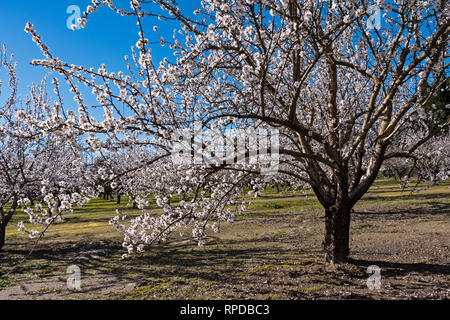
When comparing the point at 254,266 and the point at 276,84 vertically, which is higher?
the point at 276,84

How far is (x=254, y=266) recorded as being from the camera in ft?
32.5

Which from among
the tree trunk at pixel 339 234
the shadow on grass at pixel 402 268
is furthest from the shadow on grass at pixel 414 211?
the tree trunk at pixel 339 234

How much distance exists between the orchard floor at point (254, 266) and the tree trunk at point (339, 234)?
0.97ft

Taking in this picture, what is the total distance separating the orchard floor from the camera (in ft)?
23.9

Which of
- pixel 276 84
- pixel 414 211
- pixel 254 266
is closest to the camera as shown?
pixel 276 84

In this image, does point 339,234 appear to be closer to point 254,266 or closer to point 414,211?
point 254,266

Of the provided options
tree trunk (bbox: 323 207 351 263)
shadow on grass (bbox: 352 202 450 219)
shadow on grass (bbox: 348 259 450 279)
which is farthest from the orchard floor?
shadow on grass (bbox: 352 202 450 219)

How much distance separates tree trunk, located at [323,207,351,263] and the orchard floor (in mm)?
295

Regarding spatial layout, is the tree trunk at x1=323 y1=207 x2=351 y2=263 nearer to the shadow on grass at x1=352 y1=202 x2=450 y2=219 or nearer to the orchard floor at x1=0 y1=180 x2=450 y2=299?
the orchard floor at x1=0 y1=180 x2=450 y2=299

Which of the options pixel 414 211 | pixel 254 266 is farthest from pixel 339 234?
pixel 414 211

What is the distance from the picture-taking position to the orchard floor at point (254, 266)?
Result: 7.30 m

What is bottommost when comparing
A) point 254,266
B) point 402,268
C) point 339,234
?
point 254,266

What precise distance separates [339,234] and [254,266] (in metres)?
3.03
